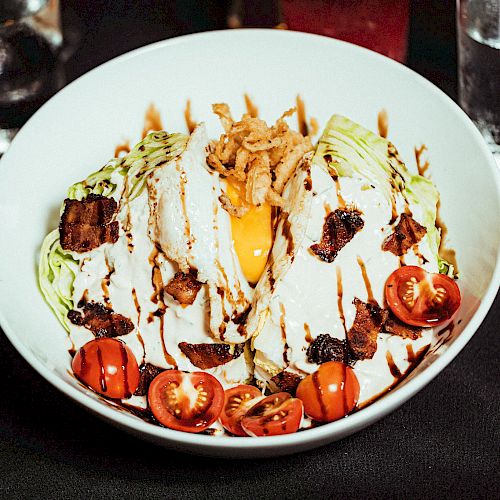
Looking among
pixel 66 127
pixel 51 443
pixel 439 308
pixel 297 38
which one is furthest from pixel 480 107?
pixel 51 443

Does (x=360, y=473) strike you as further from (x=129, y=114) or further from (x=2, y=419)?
(x=129, y=114)

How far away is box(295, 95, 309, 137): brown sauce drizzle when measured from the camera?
4750 mm

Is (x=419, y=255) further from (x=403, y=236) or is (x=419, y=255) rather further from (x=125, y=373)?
(x=125, y=373)

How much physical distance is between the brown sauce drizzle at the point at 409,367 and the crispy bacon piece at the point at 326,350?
8.5 inches

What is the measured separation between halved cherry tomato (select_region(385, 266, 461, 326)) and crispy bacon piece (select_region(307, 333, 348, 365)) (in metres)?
0.31

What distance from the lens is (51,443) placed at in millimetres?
3912

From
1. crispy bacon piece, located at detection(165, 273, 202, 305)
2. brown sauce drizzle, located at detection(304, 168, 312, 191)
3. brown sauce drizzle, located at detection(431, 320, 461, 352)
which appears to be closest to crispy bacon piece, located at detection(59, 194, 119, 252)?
crispy bacon piece, located at detection(165, 273, 202, 305)

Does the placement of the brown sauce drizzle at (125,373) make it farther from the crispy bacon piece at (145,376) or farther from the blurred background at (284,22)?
the blurred background at (284,22)

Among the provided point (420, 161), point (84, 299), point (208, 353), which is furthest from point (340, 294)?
point (84, 299)

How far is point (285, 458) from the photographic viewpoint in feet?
12.4

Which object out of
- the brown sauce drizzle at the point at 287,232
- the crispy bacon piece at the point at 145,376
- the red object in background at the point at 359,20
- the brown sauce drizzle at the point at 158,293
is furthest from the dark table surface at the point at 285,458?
the red object in background at the point at 359,20

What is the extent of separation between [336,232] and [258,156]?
0.55 metres

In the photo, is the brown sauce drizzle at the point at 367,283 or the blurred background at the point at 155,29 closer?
the brown sauce drizzle at the point at 367,283

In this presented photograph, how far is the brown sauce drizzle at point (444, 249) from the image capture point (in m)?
4.09
